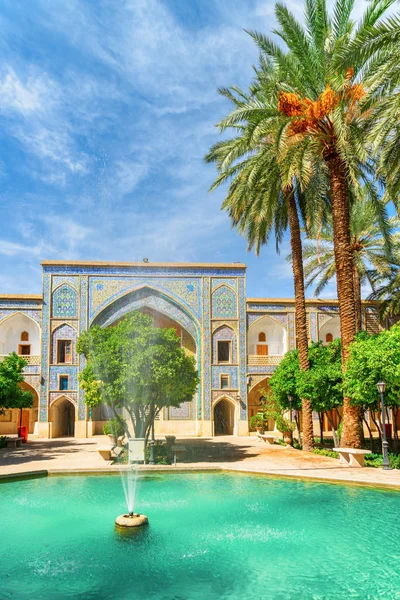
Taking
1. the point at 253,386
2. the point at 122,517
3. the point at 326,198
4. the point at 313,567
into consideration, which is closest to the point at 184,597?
the point at 313,567

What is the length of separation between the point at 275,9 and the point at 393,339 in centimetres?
792

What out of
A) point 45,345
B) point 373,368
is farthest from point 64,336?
point 373,368

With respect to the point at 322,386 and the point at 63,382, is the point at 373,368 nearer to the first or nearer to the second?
the point at 322,386

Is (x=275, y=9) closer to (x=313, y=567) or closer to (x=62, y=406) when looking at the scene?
(x=313, y=567)

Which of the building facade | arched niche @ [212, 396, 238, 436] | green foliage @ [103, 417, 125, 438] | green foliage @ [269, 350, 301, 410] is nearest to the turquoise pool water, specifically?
green foliage @ [269, 350, 301, 410]

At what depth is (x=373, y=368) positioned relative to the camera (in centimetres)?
1217

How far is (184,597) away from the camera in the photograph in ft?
18.4

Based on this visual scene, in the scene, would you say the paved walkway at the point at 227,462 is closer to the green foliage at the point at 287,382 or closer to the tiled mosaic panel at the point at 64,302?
the green foliage at the point at 287,382

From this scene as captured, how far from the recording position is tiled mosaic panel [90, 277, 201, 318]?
82.1 ft

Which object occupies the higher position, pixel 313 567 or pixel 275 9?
pixel 275 9

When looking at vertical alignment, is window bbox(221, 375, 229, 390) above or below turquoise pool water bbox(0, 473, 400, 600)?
above

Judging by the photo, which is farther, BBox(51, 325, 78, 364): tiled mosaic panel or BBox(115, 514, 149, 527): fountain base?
BBox(51, 325, 78, 364): tiled mosaic panel

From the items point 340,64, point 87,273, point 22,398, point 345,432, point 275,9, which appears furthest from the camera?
point 87,273

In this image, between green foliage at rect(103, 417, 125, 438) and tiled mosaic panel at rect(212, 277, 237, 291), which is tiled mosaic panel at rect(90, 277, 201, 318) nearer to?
tiled mosaic panel at rect(212, 277, 237, 291)
